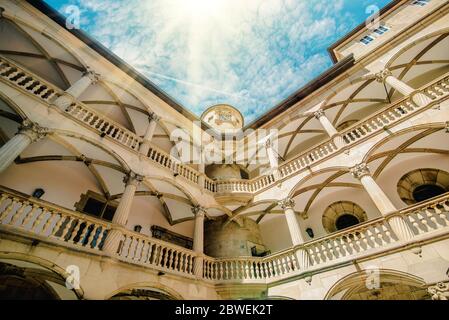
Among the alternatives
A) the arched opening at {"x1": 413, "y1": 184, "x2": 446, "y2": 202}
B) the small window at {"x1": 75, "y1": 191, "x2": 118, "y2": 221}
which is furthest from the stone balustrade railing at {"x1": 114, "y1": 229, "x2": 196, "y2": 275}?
the arched opening at {"x1": 413, "y1": 184, "x2": 446, "y2": 202}

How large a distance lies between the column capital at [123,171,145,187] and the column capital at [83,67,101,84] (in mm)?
5013

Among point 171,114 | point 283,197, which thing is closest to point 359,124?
point 283,197

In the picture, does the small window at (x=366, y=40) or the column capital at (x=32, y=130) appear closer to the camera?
the column capital at (x=32, y=130)

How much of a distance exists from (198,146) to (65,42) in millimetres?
8094

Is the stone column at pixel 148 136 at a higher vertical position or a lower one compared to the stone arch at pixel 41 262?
higher

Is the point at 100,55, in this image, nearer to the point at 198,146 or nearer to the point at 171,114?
the point at 171,114

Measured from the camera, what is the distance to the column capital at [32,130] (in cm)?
695

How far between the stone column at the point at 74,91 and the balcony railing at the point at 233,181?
21 cm

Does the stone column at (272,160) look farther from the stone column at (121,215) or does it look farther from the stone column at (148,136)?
the stone column at (121,215)

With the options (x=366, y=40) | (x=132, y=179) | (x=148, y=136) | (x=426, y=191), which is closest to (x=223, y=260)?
(x=132, y=179)

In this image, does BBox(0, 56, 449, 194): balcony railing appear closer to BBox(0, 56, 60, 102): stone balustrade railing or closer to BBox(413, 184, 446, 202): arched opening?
BBox(0, 56, 60, 102): stone balustrade railing

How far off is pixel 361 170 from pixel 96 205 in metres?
11.1

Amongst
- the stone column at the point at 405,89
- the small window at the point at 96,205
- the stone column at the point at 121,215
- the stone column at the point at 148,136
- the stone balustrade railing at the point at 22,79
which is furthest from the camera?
the stone column at the point at 148,136

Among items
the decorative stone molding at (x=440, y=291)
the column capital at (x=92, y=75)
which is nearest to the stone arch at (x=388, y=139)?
the decorative stone molding at (x=440, y=291)
